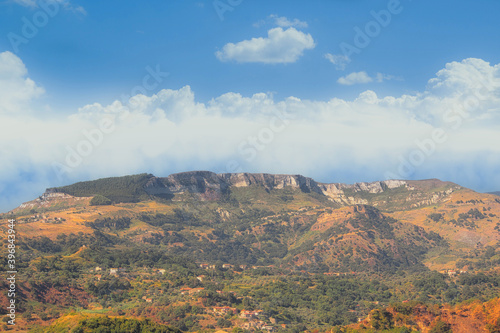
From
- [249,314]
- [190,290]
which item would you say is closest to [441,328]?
[249,314]

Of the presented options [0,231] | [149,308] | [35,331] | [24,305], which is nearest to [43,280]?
[24,305]

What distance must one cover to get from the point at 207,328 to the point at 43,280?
42.8m

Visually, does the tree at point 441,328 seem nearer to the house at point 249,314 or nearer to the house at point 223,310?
the house at point 249,314

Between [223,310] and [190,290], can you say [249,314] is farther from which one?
[190,290]

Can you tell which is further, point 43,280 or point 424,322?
point 43,280

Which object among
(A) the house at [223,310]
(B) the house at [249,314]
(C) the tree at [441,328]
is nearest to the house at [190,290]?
(A) the house at [223,310]

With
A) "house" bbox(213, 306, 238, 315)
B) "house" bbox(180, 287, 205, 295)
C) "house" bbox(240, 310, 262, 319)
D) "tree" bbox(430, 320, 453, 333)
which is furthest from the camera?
"house" bbox(180, 287, 205, 295)

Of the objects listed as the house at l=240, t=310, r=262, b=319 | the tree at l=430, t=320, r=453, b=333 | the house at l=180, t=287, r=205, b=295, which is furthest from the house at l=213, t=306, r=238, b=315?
the tree at l=430, t=320, r=453, b=333

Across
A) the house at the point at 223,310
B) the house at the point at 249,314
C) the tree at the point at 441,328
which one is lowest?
the house at the point at 249,314

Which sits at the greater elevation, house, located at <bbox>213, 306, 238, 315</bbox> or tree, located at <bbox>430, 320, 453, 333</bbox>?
tree, located at <bbox>430, 320, 453, 333</bbox>

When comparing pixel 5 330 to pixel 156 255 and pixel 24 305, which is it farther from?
pixel 156 255

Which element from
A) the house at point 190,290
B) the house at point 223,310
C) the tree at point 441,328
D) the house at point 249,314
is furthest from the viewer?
the house at point 190,290

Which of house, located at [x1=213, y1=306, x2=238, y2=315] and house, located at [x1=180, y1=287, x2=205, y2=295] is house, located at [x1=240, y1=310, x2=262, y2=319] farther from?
house, located at [x1=180, y1=287, x2=205, y2=295]

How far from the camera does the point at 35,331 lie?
83.7 metres
